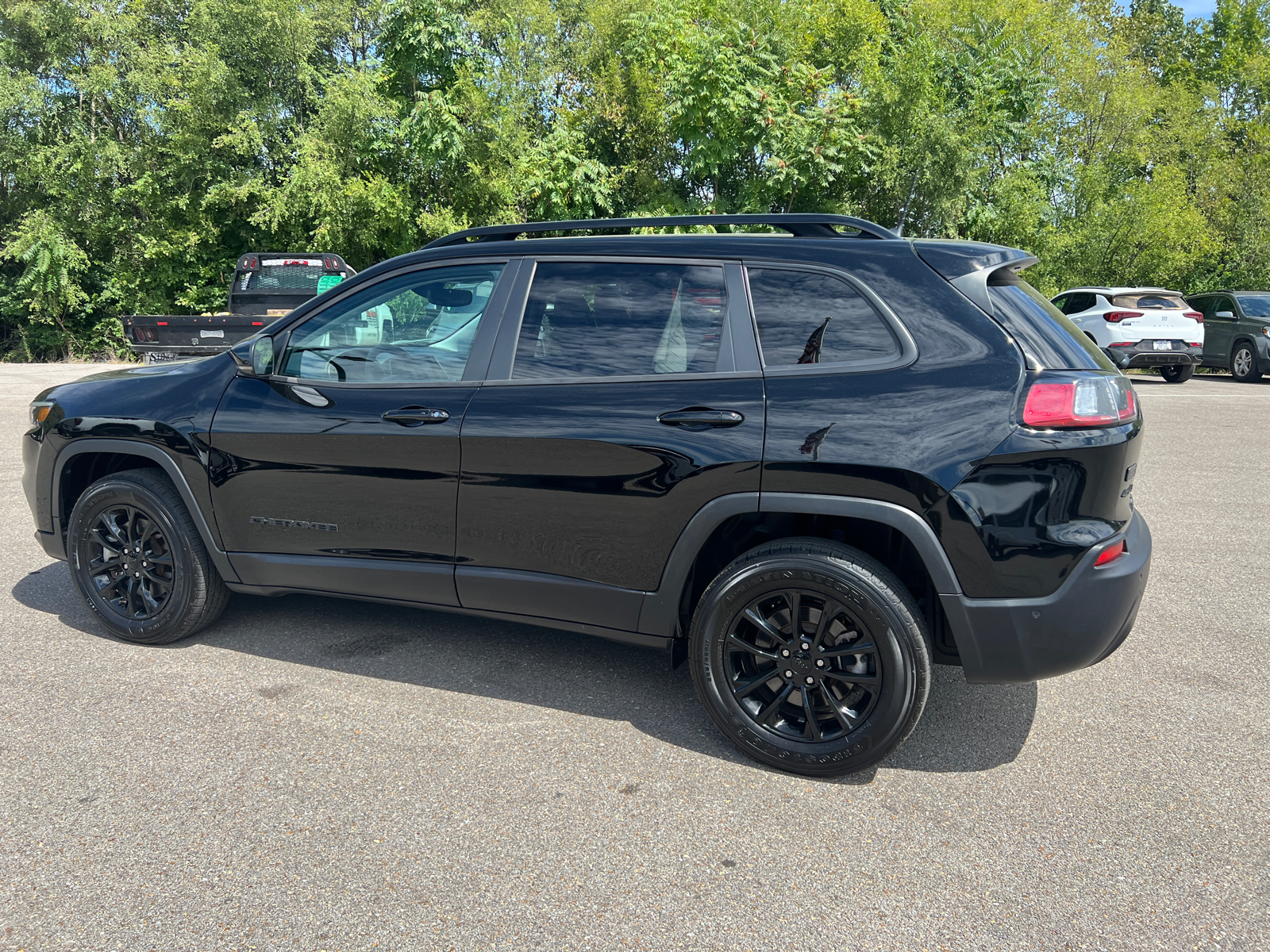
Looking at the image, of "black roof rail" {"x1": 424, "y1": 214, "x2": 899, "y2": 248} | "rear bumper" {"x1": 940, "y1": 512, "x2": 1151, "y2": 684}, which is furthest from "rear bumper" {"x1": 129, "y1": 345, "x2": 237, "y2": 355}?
"rear bumper" {"x1": 940, "y1": 512, "x2": 1151, "y2": 684}

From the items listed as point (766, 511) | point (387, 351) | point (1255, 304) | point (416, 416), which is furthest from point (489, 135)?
point (766, 511)

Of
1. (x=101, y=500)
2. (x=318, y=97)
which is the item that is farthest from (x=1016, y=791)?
(x=318, y=97)

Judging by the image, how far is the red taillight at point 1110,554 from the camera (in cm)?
289

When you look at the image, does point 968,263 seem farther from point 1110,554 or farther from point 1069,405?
point 1110,554

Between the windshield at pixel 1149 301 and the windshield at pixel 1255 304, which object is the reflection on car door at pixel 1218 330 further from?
the windshield at pixel 1149 301

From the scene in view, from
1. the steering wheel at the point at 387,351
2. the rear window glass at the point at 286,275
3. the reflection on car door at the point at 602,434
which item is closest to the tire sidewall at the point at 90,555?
the steering wheel at the point at 387,351

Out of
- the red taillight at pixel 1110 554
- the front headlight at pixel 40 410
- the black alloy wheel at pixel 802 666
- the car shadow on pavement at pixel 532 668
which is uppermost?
the front headlight at pixel 40 410

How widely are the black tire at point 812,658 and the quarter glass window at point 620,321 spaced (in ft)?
2.52

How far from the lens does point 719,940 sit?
7.63 feet

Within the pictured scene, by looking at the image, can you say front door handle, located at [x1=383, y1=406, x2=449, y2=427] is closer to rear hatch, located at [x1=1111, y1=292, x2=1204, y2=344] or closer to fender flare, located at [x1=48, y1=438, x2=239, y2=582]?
fender flare, located at [x1=48, y1=438, x2=239, y2=582]

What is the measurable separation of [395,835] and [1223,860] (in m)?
2.37

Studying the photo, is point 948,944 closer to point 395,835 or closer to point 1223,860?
point 1223,860

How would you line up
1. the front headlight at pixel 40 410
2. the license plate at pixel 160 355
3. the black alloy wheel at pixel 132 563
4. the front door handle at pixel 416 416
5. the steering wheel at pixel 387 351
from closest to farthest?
the front door handle at pixel 416 416
the steering wheel at pixel 387 351
the black alloy wheel at pixel 132 563
the front headlight at pixel 40 410
the license plate at pixel 160 355

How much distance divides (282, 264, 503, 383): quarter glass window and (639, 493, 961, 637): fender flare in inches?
45.6
